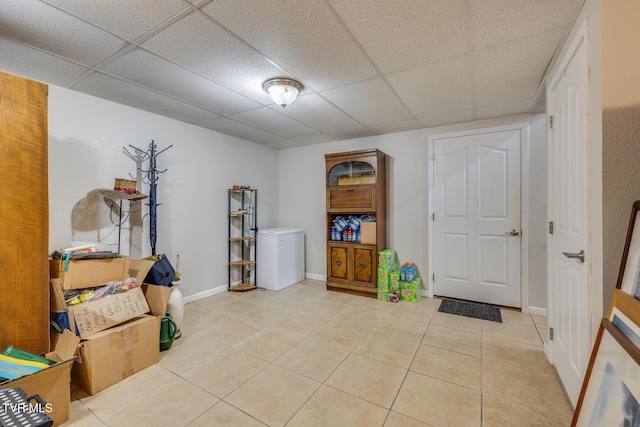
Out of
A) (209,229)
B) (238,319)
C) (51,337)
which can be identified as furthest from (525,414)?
(209,229)

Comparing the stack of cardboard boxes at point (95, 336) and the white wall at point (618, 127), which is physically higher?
the white wall at point (618, 127)

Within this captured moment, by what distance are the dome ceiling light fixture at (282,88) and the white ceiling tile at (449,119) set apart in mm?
1803

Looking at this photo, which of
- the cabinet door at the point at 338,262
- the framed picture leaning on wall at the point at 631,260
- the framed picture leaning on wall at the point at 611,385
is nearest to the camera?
the framed picture leaning on wall at the point at 611,385

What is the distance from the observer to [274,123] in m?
3.57

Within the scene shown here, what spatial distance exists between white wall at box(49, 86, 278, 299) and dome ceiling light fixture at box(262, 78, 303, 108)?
1676 mm

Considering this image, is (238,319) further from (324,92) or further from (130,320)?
(324,92)

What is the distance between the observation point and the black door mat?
305 cm

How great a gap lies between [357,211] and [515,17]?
2680 mm

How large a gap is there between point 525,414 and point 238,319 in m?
2.57

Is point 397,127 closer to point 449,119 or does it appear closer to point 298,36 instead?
point 449,119

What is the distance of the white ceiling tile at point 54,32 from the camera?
5.00ft

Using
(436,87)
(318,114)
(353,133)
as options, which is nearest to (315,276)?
(353,133)

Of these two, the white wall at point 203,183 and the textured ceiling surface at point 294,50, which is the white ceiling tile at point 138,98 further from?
the white wall at point 203,183

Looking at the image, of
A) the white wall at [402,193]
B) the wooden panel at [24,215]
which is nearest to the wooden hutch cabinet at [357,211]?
the white wall at [402,193]
